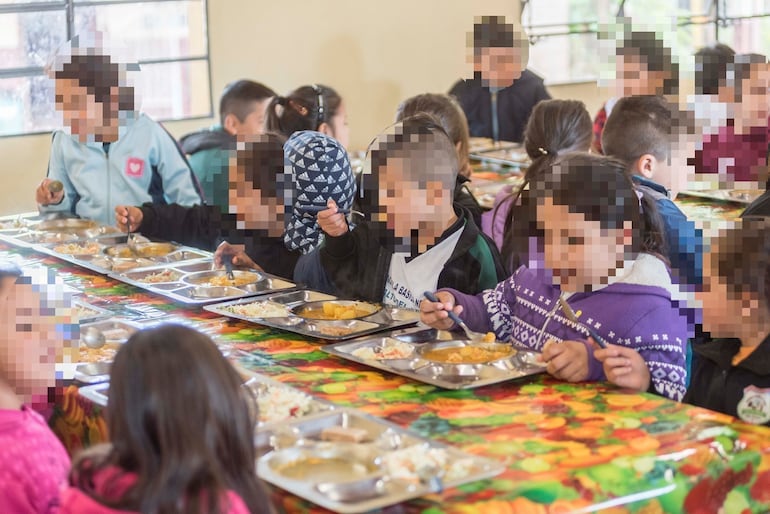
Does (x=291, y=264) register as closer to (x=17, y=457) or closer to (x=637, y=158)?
(x=637, y=158)

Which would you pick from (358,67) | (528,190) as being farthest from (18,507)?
(358,67)

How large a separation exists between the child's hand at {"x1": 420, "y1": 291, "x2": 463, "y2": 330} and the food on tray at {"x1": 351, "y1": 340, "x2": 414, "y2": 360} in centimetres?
11

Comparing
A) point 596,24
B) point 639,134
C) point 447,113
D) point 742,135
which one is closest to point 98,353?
point 639,134

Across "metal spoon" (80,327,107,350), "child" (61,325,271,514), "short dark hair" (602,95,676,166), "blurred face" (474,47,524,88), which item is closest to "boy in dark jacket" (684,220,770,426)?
"child" (61,325,271,514)

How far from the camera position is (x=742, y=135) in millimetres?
4219

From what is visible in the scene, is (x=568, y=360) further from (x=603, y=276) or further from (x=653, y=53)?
(x=653, y=53)

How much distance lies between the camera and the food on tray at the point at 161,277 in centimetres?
318

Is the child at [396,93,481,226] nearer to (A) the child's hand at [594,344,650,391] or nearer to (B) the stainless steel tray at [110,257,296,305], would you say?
(B) the stainless steel tray at [110,257,296,305]

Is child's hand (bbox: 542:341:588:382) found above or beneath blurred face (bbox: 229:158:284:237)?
beneath

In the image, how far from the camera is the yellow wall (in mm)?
5840

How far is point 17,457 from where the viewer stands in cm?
185

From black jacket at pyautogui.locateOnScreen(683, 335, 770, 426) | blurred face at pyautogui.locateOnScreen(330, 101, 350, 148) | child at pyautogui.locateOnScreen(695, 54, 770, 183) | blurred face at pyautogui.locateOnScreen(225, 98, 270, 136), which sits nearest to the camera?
black jacket at pyautogui.locateOnScreen(683, 335, 770, 426)

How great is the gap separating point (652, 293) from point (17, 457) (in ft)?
4.16

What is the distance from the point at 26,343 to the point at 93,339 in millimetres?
558
